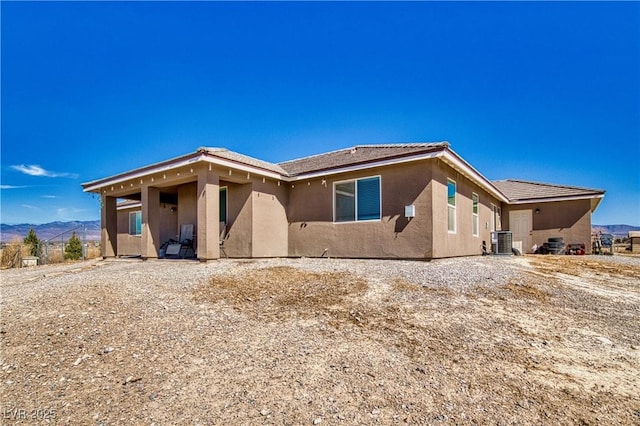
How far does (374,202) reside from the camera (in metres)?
9.90

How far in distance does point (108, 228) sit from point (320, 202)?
888 centimetres

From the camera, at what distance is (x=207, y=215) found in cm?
930

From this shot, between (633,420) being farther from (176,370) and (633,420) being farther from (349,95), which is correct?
(349,95)

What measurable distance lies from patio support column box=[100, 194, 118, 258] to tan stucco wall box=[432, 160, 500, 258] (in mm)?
12305

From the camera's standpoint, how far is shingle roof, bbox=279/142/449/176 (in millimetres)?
9125

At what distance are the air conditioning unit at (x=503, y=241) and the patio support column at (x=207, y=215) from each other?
35.3ft

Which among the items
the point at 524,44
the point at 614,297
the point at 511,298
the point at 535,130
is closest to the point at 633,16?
the point at 524,44

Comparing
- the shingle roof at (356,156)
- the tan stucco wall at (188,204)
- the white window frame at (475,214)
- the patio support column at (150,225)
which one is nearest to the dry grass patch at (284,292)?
the shingle roof at (356,156)

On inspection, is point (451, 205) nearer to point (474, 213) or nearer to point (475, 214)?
point (474, 213)

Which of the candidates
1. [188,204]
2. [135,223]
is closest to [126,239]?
[135,223]

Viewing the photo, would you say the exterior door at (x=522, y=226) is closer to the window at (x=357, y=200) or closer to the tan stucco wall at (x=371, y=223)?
the tan stucco wall at (x=371, y=223)

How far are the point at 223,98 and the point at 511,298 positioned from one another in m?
13.3

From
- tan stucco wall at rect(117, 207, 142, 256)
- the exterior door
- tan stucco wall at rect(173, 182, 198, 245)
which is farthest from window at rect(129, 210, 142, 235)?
the exterior door

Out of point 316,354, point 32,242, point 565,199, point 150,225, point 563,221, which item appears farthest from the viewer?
point 32,242
